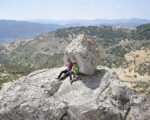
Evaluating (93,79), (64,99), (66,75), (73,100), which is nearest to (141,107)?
(93,79)

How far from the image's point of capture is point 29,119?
14.5 metres

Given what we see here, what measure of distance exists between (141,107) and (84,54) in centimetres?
638

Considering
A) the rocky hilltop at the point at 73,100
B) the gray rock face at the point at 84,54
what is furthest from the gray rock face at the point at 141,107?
the gray rock face at the point at 84,54

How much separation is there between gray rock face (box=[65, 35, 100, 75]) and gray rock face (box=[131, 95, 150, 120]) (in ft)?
15.6

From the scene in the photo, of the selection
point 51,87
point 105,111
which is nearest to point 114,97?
point 105,111

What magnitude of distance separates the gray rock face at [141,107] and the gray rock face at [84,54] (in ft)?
15.6

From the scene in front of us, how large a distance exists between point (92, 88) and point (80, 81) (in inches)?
55.4

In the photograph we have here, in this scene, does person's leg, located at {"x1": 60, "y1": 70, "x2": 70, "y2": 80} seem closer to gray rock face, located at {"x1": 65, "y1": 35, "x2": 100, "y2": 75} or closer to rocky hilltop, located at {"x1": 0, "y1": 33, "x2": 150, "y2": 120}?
rocky hilltop, located at {"x1": 0, "y1": 33, "x2": 150, "y2": 120}

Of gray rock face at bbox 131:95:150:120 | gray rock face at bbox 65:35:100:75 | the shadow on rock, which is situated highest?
gray rock face at bbox 65:35:100:75

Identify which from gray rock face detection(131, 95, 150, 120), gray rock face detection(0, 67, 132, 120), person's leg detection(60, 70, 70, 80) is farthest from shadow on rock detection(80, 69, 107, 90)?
gray rock face detection(131, 95, 150, 120)

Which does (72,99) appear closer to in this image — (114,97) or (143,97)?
(114,97)

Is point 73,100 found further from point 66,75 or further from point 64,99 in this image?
point 66,75

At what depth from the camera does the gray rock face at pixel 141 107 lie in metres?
14.6

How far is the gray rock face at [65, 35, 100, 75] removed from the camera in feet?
55.6
